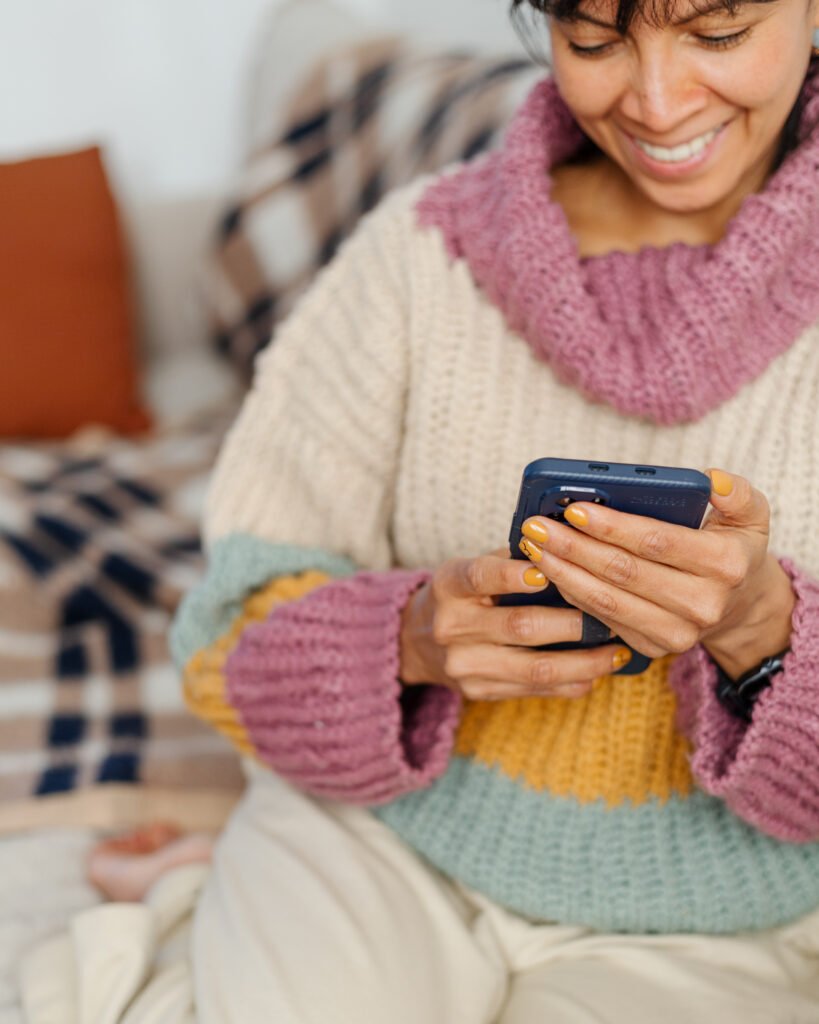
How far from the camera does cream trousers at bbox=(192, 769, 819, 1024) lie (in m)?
0.82

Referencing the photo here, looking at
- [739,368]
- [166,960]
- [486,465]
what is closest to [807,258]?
[739,368]

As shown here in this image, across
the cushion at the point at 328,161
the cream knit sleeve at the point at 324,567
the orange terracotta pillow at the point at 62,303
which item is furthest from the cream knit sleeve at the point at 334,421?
the orange terracotta pillow at the point at 62,303

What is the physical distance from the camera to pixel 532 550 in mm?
707

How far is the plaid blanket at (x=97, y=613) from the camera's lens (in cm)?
128

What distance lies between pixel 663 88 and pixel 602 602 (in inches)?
13.5

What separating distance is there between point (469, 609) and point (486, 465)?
0.57 feet

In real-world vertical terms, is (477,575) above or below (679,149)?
below

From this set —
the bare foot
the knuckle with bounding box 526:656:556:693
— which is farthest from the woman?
the bare foot

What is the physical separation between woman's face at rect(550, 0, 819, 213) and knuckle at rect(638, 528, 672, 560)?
0.30 meters

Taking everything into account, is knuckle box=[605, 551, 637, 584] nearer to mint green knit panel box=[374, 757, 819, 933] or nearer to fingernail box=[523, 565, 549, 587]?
fingernail box=[523, 565, 549, 587]

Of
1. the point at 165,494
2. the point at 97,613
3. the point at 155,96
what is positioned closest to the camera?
the point at 97,613

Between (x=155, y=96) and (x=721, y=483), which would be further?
(x=155, y=96)

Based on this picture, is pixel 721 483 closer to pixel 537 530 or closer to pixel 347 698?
pixel 537 530

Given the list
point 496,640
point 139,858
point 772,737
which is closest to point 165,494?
point 139,858
